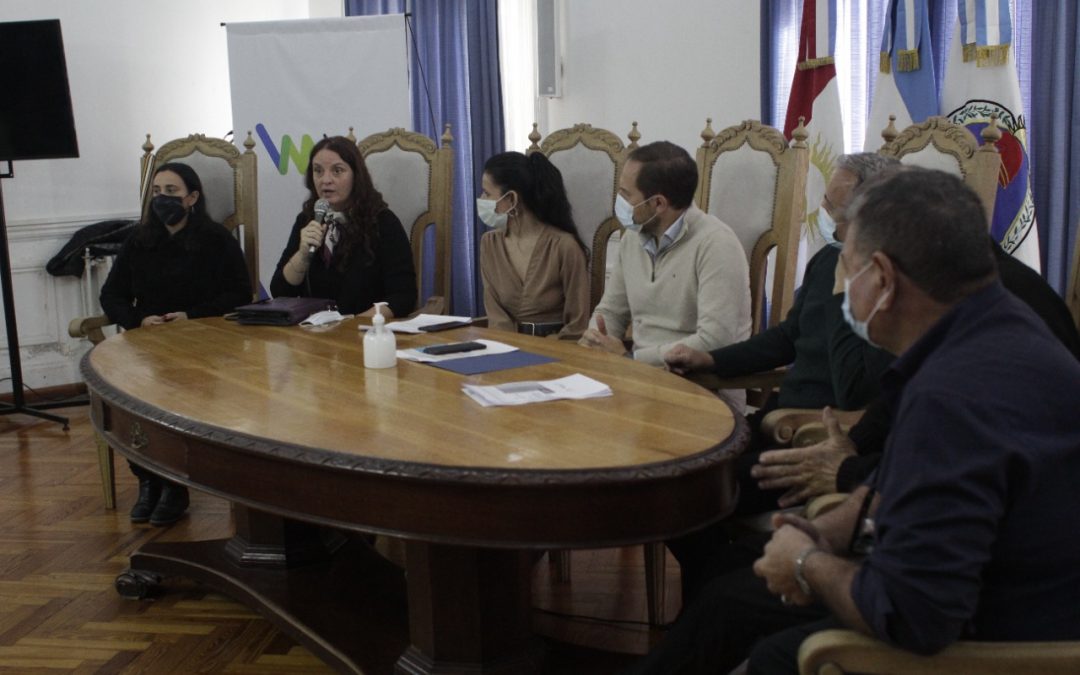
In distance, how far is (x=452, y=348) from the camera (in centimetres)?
266

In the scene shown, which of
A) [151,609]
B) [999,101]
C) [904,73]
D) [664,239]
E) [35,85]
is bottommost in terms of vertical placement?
[151,609]

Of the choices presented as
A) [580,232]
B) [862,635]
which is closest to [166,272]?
[580,232]

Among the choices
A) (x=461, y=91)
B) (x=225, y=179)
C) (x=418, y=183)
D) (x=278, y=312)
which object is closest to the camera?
(x=278, y=312)

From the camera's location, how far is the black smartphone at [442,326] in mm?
3064

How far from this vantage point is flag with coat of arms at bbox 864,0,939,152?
A: 3.84 meters

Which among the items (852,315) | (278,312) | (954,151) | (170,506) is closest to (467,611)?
(852,315)

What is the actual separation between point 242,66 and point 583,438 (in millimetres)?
4051

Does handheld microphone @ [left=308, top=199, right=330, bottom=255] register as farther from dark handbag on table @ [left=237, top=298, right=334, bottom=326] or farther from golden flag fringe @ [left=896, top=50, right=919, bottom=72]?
golden flag fringe @ [left=896, top=50, right=919, bottom=72]

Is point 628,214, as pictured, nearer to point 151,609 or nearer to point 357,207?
point 357,207

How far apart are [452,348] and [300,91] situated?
120 inches

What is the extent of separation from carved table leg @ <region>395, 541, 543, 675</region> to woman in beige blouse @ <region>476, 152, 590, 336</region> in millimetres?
1548

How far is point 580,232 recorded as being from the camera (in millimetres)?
3729

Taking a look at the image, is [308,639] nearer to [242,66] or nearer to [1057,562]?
[1057,562]

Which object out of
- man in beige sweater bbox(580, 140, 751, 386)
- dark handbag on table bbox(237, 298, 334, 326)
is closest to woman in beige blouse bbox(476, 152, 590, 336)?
man in beige sweater bbox(580, 140, 751, 386)
